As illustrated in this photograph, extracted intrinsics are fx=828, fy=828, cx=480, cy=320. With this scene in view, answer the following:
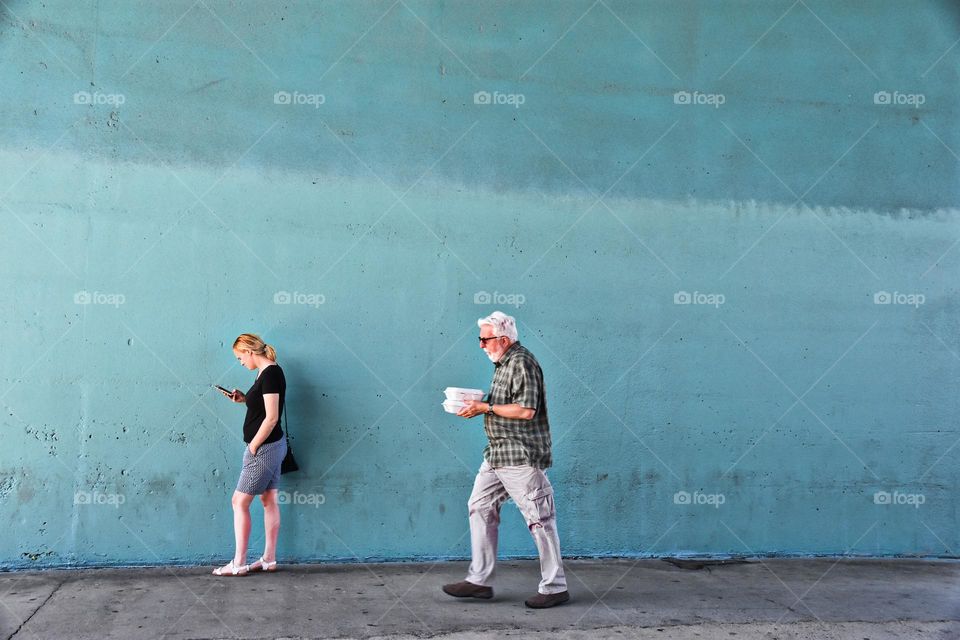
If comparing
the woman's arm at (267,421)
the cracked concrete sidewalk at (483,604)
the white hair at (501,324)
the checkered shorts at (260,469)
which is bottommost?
the cracked concrete sidewalk at (483,604)

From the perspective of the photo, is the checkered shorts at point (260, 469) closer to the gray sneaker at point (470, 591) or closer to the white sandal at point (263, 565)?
the white sandal at point (263, 565)

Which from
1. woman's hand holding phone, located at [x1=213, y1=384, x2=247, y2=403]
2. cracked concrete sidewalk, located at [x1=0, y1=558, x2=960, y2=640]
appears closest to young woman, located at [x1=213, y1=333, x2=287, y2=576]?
woman's hand holding phone, located at [x1=213, y1=384, x2=247, y2=403]

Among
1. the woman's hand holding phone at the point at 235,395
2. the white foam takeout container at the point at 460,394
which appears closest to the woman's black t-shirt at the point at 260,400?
the woman's hand holding phone at the point at 235,395

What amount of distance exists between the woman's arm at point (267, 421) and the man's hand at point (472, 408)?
55.1 inches

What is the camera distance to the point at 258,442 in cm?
554

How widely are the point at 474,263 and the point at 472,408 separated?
1.75 m

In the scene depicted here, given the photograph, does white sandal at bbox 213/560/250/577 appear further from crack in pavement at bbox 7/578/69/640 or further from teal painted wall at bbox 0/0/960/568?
crack in pavement at bbox 7/578/69/640

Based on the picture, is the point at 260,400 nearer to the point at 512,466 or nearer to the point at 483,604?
the point at 512,466

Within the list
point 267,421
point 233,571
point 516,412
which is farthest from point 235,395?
point 516,412

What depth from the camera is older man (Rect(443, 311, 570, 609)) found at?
4.97m

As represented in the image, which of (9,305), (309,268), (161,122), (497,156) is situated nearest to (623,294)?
(497,156)

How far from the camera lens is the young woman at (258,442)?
5.56 metres

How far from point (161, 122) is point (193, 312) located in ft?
4.60

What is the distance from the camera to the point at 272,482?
5699 mm
